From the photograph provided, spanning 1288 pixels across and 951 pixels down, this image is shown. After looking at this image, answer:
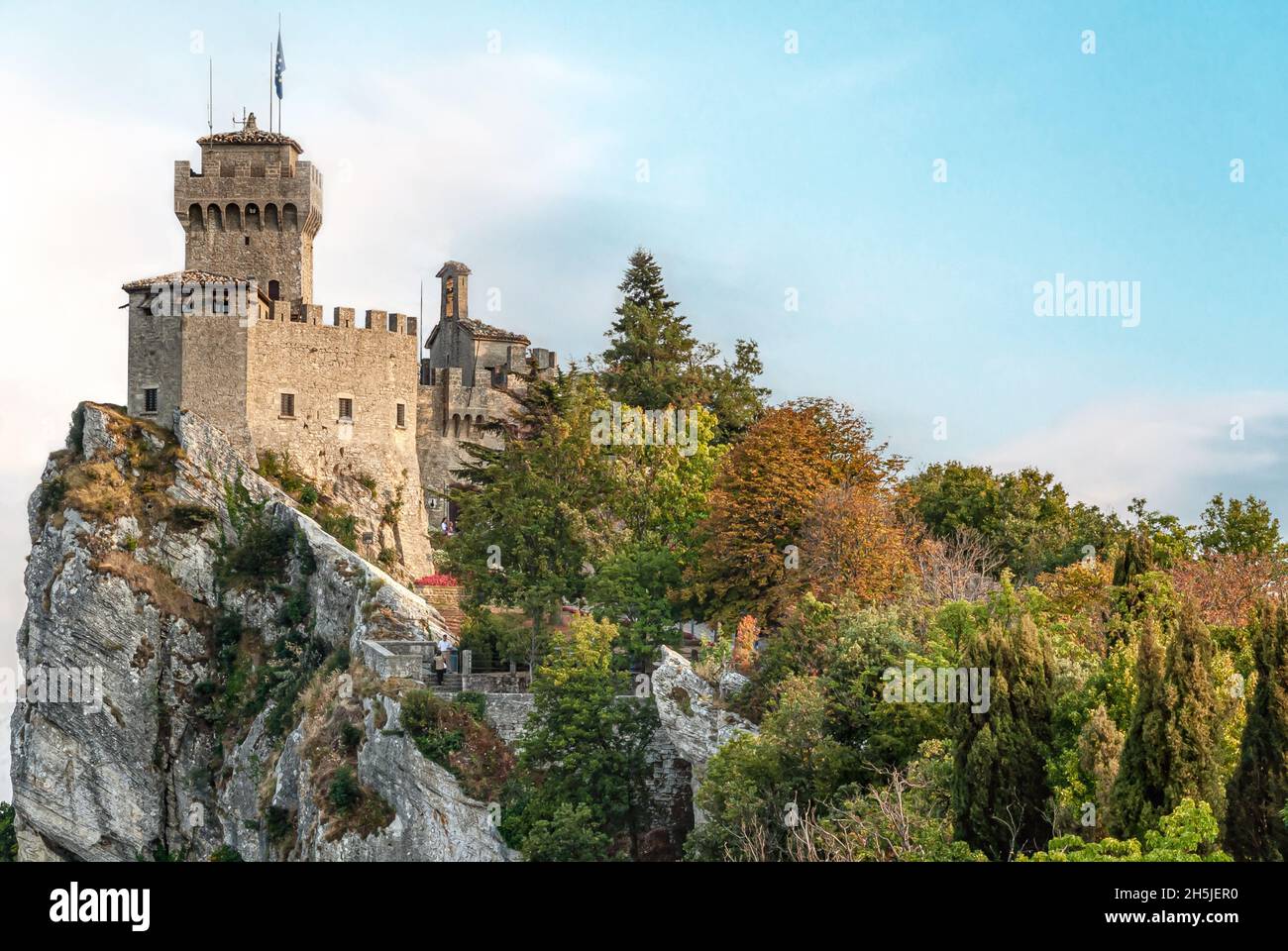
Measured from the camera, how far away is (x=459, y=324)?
70.6 meters

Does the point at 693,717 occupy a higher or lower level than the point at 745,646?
lower

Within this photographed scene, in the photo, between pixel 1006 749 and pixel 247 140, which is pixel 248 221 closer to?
pixel 247 140

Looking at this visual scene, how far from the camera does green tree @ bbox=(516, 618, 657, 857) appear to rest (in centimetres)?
3731

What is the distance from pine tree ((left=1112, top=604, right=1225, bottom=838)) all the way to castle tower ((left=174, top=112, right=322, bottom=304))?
47.6m

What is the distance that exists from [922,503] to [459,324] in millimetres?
27066

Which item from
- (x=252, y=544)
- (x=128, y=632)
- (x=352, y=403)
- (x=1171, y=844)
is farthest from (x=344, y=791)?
(x=1171, y=844)

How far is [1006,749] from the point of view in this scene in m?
25.2

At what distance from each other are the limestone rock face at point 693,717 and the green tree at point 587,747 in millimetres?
1130

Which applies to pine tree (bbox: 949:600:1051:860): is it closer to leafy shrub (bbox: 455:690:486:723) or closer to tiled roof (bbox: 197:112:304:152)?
leafy shrub (bbox: 455:690:486:723)

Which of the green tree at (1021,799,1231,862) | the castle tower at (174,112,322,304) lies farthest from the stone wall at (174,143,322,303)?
the green tree at (1021,799,1231,862)

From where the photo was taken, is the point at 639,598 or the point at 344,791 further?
the point at 344,791

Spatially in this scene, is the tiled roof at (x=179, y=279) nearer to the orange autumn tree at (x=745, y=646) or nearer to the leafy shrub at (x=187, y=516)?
the leafy shrub at (x=187, y=516)

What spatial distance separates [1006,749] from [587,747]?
1462cm
